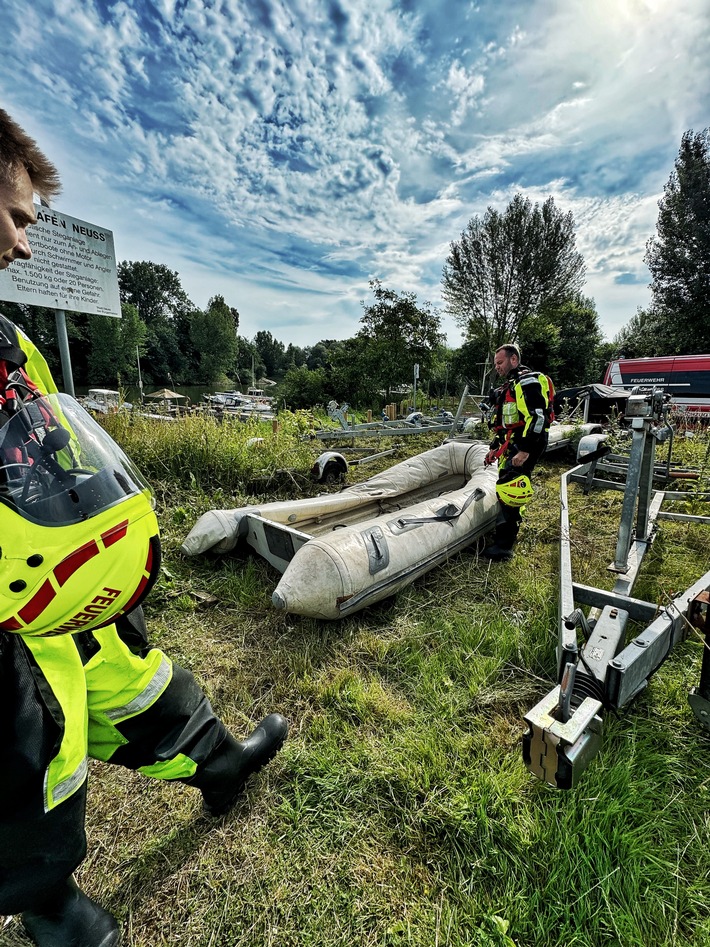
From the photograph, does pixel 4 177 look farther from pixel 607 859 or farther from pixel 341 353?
pixel 341 353

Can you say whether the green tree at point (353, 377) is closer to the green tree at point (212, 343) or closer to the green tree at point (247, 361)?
the green tree at point (212, 343)

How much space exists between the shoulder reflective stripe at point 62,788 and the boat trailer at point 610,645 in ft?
4.03

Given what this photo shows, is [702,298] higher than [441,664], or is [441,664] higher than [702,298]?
[702,298]

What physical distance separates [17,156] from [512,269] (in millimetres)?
24665

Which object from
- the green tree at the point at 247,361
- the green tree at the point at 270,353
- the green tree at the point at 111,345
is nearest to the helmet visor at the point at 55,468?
the green tree at the point at 111,345

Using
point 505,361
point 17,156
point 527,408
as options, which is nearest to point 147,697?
point 17,156

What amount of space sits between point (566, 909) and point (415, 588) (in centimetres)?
198

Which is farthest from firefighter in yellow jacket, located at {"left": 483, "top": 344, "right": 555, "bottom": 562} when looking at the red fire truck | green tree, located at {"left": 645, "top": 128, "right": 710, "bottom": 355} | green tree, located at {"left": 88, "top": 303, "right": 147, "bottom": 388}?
green tree, located at {"left": 88, "top": 303, "right": 147, "bottom": 388}

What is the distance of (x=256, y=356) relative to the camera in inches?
2721

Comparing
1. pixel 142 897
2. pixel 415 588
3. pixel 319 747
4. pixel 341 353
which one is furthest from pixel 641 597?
pixel 341 353

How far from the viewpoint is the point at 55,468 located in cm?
84

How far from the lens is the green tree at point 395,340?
1819 cm

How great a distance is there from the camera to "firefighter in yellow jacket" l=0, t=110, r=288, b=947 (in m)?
0.79

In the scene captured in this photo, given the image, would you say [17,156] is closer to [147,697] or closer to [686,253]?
[147,697]
